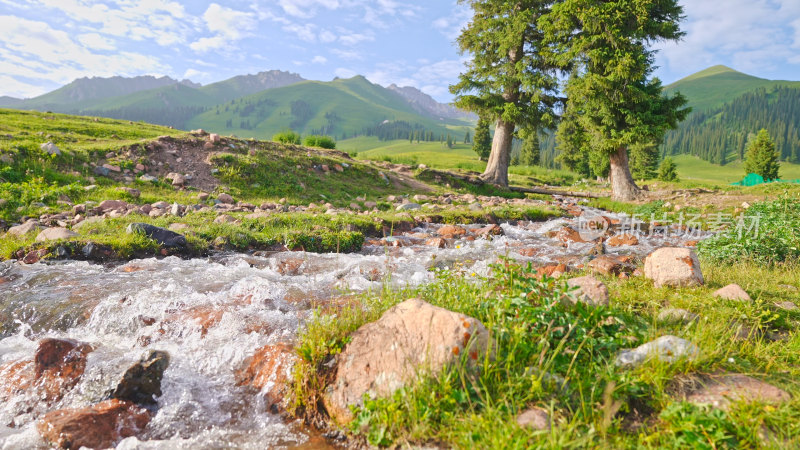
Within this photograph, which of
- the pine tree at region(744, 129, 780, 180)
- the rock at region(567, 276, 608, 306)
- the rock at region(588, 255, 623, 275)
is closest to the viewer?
the rock at region(567, 276, 608, 306)

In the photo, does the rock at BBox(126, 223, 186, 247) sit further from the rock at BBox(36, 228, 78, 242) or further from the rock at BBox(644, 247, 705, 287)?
the rock at BBox(644, 247, 705, 287)

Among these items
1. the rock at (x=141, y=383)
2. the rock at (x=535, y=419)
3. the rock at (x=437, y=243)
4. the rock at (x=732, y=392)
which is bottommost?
the rock at (x=141, y=383)

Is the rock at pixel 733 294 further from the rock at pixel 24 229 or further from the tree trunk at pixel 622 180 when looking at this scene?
the tree trunk at pixel 622 180

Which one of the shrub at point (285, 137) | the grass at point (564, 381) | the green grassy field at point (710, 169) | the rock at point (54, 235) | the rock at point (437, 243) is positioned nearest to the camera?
the grass at point (564, 381)

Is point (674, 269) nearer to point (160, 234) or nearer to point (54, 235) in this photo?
point (160, 234)

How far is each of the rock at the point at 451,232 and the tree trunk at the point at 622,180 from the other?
15.3 meters

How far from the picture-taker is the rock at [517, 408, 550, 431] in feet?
8.03

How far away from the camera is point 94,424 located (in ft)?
10.1

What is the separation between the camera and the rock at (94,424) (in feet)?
9.75

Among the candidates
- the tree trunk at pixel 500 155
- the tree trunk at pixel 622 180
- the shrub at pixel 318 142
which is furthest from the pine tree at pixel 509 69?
the shrub at pixel 318 142

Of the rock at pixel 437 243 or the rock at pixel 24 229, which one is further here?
the rock at pixel 437 243

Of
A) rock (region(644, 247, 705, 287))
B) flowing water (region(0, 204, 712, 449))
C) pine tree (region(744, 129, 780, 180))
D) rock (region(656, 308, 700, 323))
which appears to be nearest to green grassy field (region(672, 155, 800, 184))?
pine tree (region(744, 129, 780, 180))

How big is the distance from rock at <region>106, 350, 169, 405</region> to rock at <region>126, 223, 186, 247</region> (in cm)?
472

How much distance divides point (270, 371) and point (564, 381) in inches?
105
